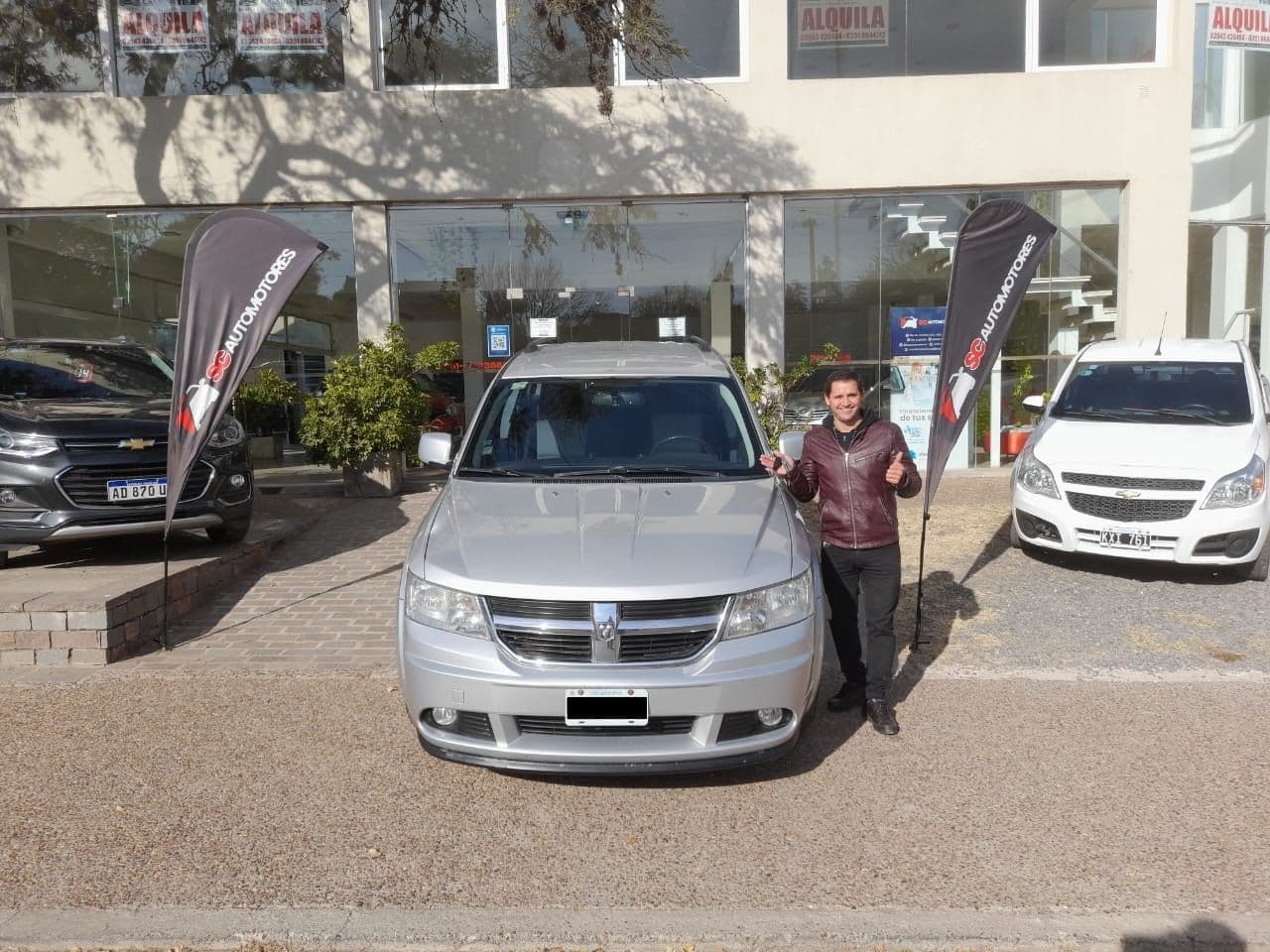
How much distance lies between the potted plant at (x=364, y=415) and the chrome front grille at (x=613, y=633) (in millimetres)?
7870

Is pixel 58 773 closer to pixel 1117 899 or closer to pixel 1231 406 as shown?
pixel 1117 899

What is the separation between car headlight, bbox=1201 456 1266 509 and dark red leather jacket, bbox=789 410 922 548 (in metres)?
3.65

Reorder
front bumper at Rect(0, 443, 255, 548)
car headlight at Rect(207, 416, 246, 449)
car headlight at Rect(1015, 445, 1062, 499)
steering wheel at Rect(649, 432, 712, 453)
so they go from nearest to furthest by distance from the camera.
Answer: steering wheel at Rect(649, 432, 712, 453) < front bumper at Rect(0, 443, 255, 548) < car headlight at Rect(207, 416, 246, 449) < car headlight at Rect(1015, 445, 1062, 499)

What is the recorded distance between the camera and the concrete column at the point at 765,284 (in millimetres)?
12766

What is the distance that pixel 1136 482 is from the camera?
716cm

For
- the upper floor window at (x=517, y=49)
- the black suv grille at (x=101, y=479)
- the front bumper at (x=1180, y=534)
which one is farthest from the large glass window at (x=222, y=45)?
the front bumper at (x=1180, y=534)

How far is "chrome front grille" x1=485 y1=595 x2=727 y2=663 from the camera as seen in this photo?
3.67 m

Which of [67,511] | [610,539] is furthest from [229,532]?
[610,539]

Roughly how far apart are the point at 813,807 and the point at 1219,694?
2.73 meters

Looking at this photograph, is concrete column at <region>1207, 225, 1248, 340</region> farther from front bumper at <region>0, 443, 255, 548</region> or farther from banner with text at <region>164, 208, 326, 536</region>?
front bumper at <region>0, 443, 255, 548</region>

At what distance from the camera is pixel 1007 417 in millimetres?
13117

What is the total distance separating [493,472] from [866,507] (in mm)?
1867

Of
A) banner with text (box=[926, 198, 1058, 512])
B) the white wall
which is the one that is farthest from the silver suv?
the white wall

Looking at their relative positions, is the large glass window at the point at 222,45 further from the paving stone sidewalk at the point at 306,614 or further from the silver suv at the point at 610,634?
the silver suv at the point at 610,634
